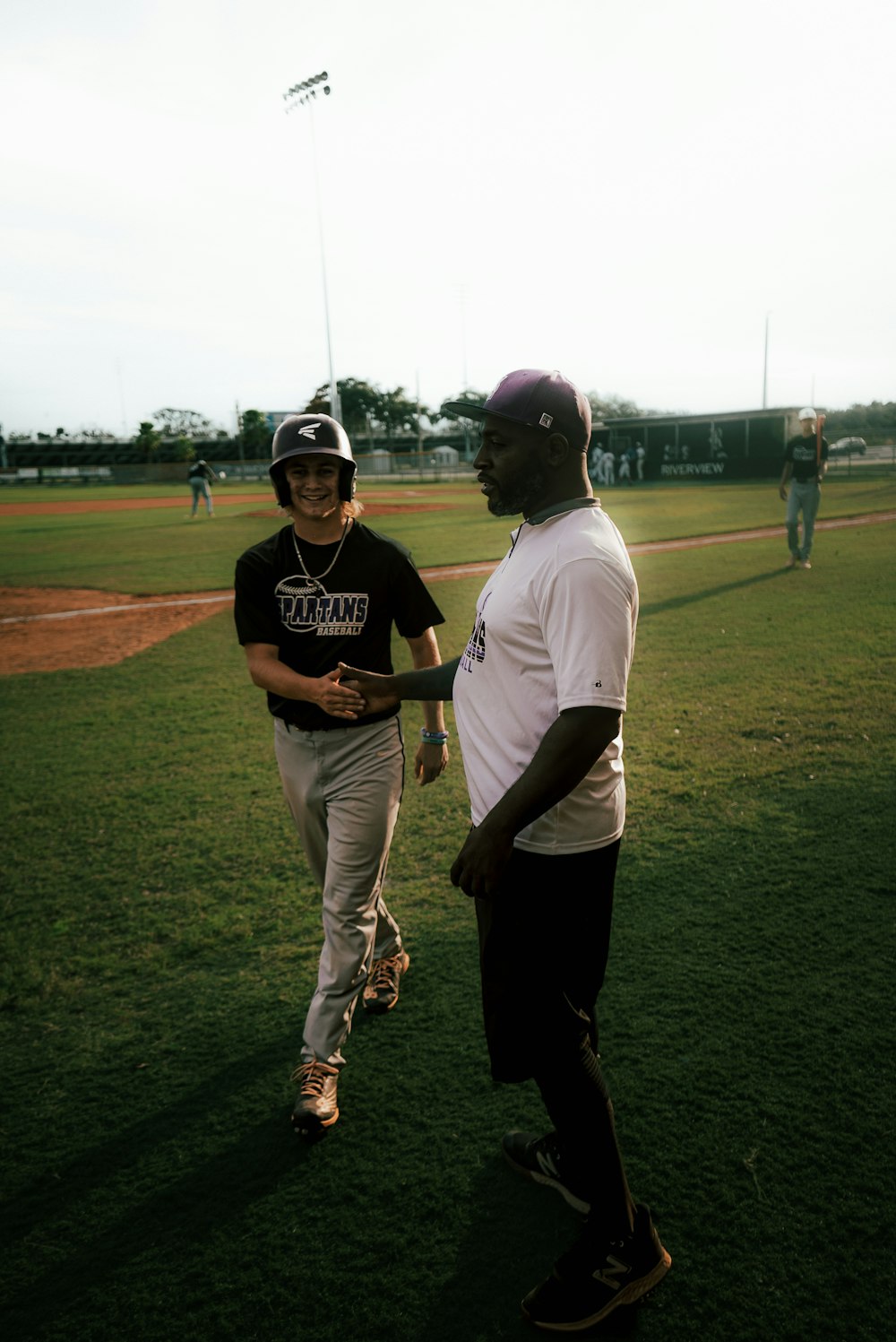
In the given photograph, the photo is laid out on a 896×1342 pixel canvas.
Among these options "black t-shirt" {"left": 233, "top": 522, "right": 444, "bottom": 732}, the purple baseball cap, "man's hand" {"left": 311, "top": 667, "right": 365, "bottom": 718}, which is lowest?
"man's hand" {"left": 311, "top": 667, "right": 365, "bottom": 718}

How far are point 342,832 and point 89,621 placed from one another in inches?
413

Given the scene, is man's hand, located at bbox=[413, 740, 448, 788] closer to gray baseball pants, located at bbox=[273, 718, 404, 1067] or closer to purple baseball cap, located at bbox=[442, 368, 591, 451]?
gray baseball pants, located at bbox=[273, 718, 404, 1067]

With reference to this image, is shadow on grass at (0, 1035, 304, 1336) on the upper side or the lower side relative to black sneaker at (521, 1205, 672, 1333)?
lower

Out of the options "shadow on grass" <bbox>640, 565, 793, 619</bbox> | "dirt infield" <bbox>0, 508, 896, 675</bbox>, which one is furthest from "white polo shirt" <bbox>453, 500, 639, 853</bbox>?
"shadow on grass" <bbox>640, 565, 793, 619</bbox>

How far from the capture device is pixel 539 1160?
105 inches

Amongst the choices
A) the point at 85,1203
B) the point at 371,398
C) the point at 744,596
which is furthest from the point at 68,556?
the point at 371,398

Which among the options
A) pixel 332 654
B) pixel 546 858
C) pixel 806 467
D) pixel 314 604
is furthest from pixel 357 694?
pixel 806 467

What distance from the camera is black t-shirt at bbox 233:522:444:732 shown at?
327 cm

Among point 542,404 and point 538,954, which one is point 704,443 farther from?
point 538,954

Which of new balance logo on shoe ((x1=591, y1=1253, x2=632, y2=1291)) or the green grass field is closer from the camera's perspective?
new balance logo on shoe ((x1=591, y1=1253, x2=632, y2=1291))

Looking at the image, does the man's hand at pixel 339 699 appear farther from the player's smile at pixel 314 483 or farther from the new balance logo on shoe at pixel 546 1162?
the new balance logo on shoe at pixel 546 1162

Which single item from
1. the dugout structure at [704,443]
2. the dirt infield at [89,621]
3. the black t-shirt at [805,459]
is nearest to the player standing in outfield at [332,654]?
the dirt infield at [89,621]

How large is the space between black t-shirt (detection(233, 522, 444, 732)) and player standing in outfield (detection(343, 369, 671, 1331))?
1.04 meters

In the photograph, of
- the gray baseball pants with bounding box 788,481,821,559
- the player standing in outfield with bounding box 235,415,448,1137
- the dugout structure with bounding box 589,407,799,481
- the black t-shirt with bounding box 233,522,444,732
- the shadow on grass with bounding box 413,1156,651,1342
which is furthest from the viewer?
the dugout structure with bounding box 589,407,799,481
